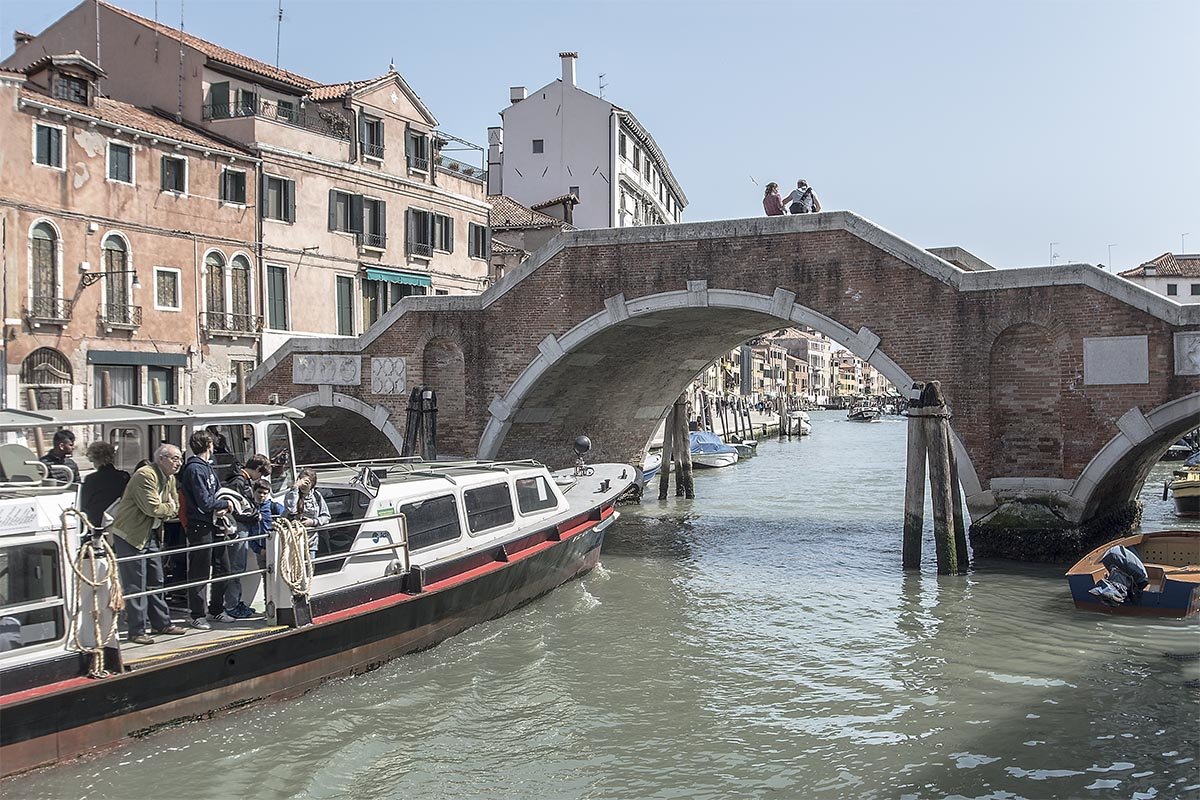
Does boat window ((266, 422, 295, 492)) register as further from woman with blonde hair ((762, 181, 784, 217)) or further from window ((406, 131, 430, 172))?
window ((406, 131, 430, 172))

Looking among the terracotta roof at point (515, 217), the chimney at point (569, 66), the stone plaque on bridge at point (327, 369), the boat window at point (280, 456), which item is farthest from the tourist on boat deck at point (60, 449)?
the chimney at point (569, 66)

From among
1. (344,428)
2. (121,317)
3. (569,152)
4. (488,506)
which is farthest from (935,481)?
(569,152)

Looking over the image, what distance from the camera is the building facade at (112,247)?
19219 millimetres

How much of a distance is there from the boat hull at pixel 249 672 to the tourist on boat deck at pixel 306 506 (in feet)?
2.38

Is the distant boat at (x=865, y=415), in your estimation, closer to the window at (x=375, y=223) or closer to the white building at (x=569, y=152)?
the white building at (x=569, y=152)

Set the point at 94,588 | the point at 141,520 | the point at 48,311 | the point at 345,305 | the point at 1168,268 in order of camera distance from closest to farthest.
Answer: the point at 94,588
the point at 141,520
the point at 48,311
the point at 345,305
the point at 1168,268

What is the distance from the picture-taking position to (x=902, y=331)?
1515 centimetres

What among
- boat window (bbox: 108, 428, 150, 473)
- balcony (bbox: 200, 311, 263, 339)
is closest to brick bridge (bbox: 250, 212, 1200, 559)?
balcony (bbox: 200, 311, 263, 339)

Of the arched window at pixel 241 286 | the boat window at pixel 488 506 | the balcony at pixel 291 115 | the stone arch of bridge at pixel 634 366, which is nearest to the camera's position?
the boat window at pixel 488 506

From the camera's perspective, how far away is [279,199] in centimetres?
2397

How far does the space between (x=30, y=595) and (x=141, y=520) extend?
2.97 feet

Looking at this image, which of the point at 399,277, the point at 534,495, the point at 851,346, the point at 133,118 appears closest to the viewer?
the point at 534,495

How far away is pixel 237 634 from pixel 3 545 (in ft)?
6.14

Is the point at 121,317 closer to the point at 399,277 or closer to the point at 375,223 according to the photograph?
the point at 375,223
